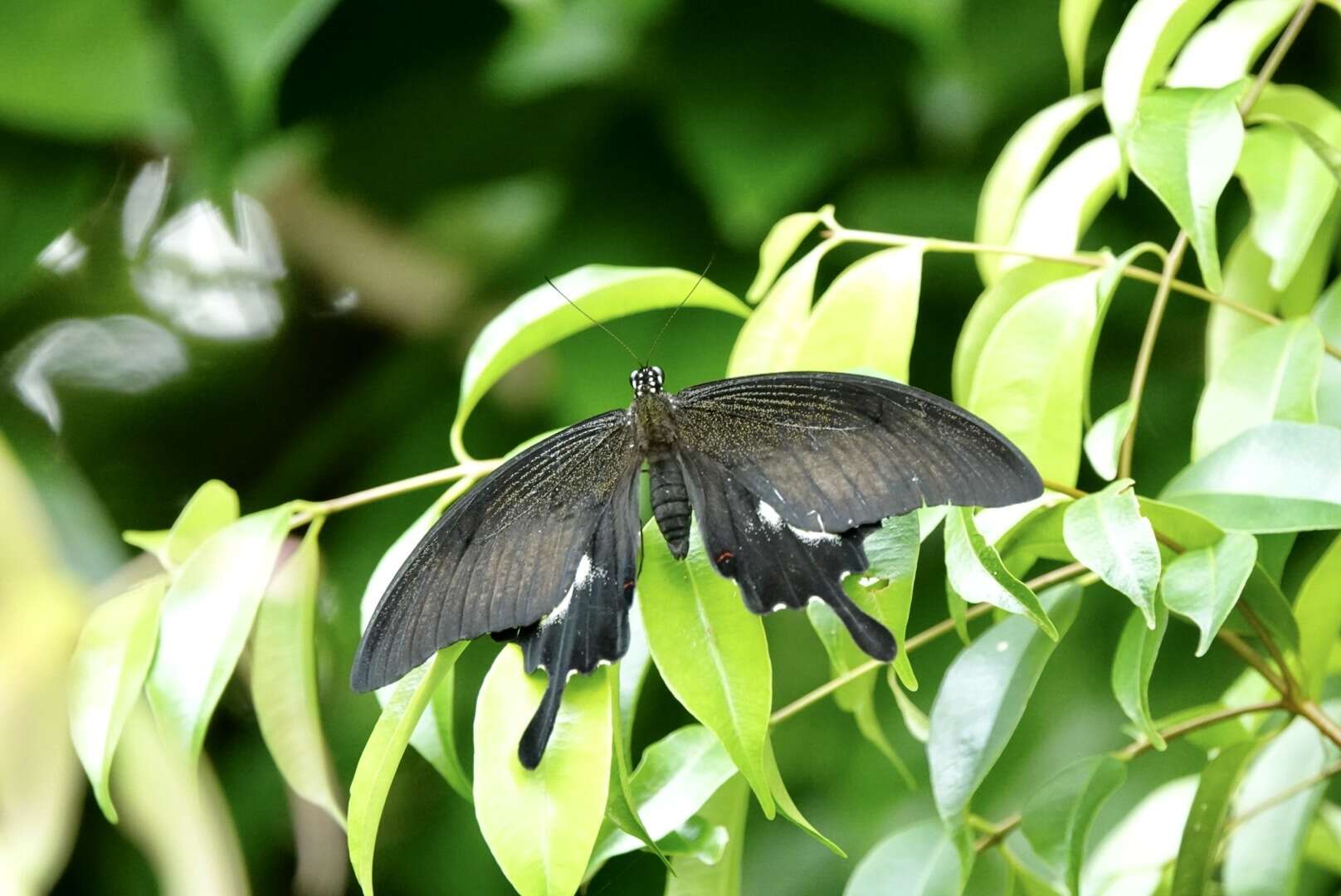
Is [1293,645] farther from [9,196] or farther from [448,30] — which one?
[9,196]

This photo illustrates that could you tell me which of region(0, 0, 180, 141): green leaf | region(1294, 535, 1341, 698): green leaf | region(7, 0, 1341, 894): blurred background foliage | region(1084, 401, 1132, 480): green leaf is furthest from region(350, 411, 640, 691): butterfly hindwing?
region(0, 0, 180, 141): green leaf

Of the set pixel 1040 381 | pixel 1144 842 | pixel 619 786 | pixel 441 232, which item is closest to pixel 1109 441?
pixel 1040 381

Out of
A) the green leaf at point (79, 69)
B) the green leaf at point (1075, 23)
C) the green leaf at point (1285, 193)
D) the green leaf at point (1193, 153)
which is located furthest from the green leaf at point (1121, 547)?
the green leaf at point (79, 69)

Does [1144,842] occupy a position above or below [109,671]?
below

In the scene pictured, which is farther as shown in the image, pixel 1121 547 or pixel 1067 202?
pixel 1067 202

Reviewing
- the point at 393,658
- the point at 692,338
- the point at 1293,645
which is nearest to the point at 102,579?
the point at 692,338

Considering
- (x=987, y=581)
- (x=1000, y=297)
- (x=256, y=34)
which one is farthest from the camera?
(x=256, y=34)

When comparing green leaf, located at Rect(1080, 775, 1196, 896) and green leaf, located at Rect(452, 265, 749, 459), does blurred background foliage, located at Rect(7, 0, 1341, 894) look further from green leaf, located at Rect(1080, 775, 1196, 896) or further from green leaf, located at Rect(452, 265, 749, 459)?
green leaf, located at Rect(452, 265, 749, 459)

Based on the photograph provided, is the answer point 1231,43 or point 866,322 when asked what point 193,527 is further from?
point 1231,43
